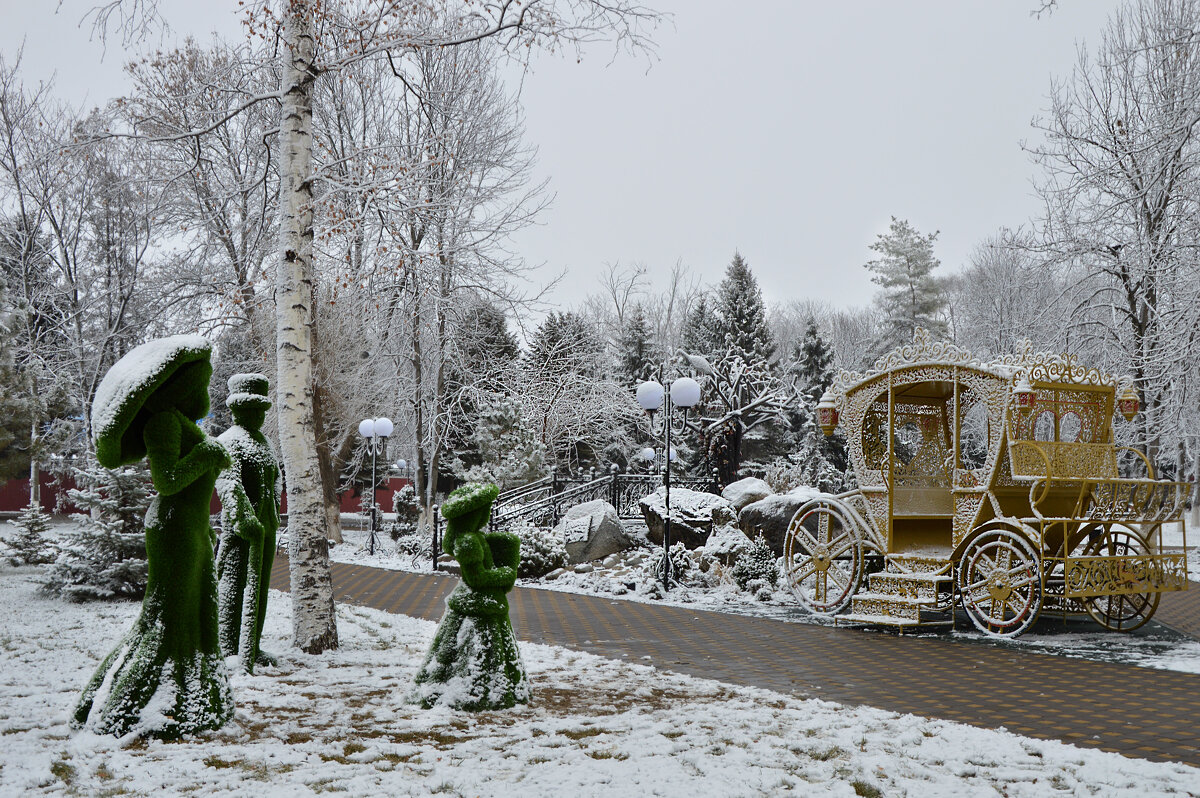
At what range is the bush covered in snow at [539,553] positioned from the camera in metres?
14.6

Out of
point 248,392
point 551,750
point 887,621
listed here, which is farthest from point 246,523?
point 887,621

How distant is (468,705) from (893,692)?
10.3 feet

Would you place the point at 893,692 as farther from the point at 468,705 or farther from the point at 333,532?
the point at 333,532

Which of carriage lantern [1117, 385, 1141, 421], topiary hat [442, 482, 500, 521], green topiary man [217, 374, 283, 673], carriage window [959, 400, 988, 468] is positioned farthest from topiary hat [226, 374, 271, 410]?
carriage window [959, 400, 988, 468]

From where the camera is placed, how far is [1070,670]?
285 inches

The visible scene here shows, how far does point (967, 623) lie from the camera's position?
10.0 meters

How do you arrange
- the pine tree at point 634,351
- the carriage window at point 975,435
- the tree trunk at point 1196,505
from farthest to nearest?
1. the pine tree at point 634,351
2. the tree trunk at point 1196,505
3. the carriage window at point 975,435

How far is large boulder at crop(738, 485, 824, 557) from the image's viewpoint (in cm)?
1377

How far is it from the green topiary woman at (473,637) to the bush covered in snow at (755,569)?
7.27 metres

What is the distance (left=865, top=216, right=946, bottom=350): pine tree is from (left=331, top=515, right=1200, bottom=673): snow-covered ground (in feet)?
73.9

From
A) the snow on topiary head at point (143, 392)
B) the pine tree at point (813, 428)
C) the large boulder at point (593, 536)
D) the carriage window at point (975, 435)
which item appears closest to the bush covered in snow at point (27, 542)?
the large boulder at point (593, 536)

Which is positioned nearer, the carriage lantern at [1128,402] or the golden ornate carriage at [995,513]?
the golden ornate carriage at [995,513]

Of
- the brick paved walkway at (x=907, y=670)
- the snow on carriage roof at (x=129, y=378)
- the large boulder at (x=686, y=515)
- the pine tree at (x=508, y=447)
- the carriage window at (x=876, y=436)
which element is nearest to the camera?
the snow on carriage roof at (x=129, y=378)

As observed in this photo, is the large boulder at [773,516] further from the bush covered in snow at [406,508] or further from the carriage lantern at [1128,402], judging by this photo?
the bush covered in snow at [406,508]
